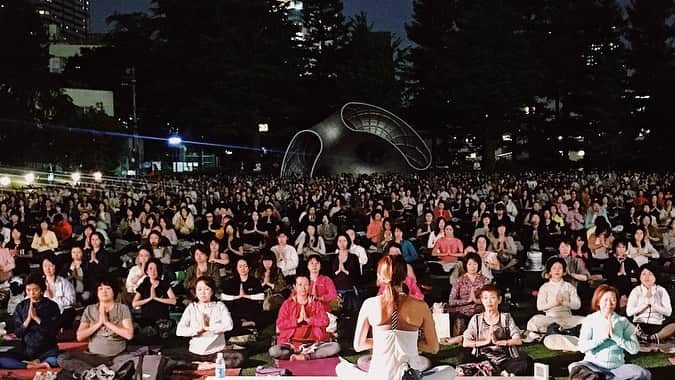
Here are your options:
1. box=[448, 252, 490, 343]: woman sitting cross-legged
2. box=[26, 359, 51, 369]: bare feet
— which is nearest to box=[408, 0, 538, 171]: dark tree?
box=[448, 252, 490, 343]: woman sitting cross-legged

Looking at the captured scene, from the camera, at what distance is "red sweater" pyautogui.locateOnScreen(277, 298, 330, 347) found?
22.8 ft

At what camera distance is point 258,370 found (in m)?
6.36

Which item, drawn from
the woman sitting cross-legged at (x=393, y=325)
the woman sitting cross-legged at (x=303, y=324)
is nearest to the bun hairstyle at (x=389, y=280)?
the woman sitting cross-legged at (x=393, y=325)

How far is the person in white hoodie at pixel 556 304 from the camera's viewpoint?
750 centimetres

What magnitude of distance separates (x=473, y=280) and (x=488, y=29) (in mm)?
32576

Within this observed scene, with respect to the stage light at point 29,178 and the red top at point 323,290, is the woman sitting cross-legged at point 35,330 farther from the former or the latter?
the stage light at point 29,178

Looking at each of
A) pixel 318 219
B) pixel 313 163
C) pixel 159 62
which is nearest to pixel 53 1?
pixel 159 62

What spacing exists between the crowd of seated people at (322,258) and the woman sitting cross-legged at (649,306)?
0.01 meters

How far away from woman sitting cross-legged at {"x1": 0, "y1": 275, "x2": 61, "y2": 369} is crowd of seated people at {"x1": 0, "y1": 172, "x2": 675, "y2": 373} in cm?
34

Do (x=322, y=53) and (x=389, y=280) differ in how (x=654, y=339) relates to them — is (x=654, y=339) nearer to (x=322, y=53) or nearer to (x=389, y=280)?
(x=389, y=280)

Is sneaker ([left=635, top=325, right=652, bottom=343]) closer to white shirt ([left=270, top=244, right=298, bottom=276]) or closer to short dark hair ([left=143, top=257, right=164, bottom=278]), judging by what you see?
white shirt ([left=270, top=244, right=298, bottom=276])

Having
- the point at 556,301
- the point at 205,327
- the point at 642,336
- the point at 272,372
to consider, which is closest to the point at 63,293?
the point at 205,327

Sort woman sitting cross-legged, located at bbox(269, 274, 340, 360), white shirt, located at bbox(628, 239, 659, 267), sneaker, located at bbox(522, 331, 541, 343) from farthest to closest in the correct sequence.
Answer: white shirt, located at bbox(628, 239, 659, 267)
sneaker, located at bbox(522, 331, 541, 343)
woman sitting cross-legged, located at bbox(269, 274, 340, 360)

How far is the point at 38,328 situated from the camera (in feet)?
21.7
